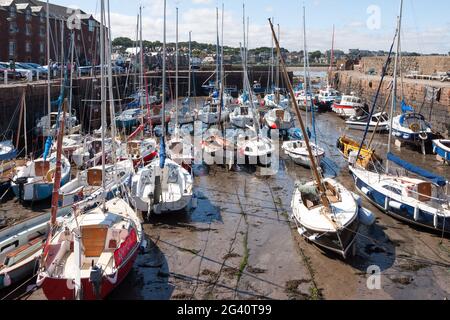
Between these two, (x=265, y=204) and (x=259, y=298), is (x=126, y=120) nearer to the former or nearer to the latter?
(x=265, y=204)

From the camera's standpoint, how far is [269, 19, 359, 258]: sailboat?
40.5ft

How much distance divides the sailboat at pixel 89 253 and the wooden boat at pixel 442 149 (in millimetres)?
17544

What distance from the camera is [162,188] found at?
55.1 ft

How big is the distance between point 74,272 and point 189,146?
1440cm

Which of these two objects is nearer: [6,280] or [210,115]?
[6,280]

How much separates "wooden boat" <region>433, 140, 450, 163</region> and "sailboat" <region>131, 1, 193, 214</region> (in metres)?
14.2

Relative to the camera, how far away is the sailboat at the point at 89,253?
9383mm

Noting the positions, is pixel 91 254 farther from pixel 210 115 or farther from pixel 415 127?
pixel 210 115

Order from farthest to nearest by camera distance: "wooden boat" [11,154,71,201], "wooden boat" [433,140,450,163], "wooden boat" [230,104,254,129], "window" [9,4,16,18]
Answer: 1. "window" [9,4,16,18]
2. "wooden boat" [230,104,254,129]
3. "wooden boat" [433,140,450,163]
4. "wooden boat" [11,154,71,201]

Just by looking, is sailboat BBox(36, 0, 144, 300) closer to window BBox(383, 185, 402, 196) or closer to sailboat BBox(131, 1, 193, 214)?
sailboat BBox(131, 1, 193, 214)

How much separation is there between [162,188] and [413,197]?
28.9ft

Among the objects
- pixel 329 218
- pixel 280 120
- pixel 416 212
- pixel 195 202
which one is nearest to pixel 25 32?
pixel 280 120

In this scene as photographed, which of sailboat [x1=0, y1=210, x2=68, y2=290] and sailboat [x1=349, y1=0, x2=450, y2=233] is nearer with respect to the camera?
sailboat [x1=0, y1=210, x2=68, y2=290]

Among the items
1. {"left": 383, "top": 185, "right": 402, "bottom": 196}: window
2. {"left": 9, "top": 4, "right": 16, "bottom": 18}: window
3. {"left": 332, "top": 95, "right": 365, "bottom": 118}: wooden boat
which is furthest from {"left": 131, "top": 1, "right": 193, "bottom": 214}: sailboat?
{"left": 9, "top": 4, "right": 16, "bottom": 18}: window
